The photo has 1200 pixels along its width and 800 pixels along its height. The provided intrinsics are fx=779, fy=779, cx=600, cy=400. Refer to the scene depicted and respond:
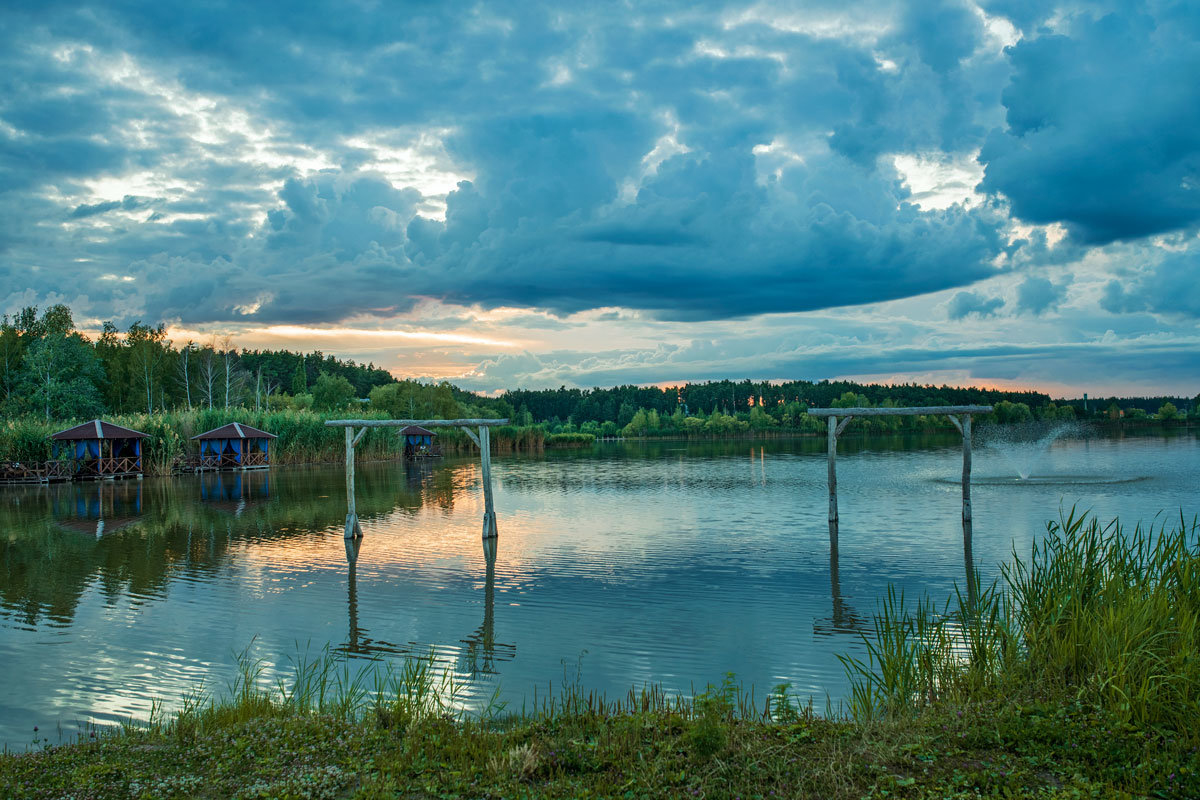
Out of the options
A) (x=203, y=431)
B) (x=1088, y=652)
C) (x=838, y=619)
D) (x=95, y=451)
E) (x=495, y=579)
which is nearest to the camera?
(x=1088, y=652)

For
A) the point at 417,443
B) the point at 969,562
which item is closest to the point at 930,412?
the point at 969,562

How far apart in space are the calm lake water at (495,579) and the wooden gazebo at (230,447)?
12.1 m

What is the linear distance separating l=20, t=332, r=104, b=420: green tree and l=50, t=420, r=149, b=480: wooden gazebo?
25645mm

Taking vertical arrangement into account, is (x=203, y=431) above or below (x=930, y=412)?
below

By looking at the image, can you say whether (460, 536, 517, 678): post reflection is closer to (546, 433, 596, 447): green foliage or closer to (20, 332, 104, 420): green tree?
(20, 332, 104, 420): green tree

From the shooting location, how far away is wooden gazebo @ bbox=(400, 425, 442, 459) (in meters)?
Answer: 61.2

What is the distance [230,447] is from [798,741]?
46446mm

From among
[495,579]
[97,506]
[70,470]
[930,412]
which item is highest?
[930,412]

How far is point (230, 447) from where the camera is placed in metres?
46.0

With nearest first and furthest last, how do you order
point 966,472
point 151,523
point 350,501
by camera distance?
point 966,472, point 350,501, point 151,523

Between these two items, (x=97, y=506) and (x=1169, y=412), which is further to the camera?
(x=1169, y=412)

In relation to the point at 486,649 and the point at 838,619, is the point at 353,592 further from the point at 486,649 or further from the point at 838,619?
the point at 838,619

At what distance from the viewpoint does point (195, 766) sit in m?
5.86

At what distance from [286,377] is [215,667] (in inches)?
5702
